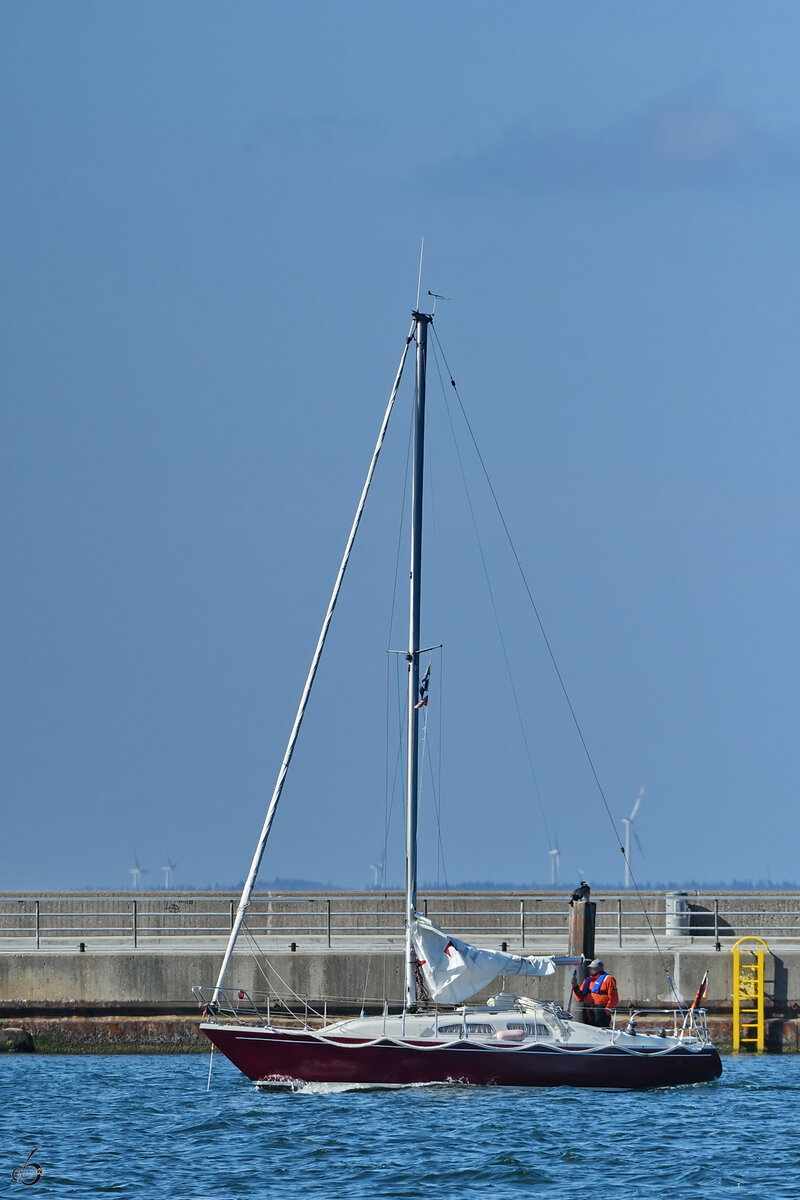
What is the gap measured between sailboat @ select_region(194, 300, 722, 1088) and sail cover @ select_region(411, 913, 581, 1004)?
2 centimetres

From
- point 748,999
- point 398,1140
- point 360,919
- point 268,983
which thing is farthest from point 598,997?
point 360,919

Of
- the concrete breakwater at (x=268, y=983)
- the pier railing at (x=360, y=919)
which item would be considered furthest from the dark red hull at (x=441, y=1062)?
the pier railing at (x=360, y=919)

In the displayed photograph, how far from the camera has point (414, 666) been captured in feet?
110

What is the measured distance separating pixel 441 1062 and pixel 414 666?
20.8 feet

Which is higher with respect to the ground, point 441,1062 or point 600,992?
point 600,992

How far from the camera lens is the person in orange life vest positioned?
32.9 metres

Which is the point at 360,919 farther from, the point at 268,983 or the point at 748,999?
the point at 748,999

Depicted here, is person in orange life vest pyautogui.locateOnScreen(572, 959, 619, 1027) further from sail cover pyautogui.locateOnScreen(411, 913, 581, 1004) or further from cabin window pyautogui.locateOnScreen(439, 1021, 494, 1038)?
cabin window pyautogui.locateOnScreen(439, 1021, 494, 1038)

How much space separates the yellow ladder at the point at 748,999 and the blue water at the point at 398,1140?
7.15ft

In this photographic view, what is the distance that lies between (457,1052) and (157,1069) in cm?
692

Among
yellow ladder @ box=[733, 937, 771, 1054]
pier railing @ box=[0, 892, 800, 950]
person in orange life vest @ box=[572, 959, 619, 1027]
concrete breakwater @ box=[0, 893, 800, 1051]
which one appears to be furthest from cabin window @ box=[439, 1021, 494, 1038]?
pier railing @ box=[0, 892, 800, 950]

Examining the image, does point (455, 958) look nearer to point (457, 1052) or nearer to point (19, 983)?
point (457, 1052)

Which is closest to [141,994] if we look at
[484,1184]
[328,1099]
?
[328,1099]

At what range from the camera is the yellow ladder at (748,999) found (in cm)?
3681
